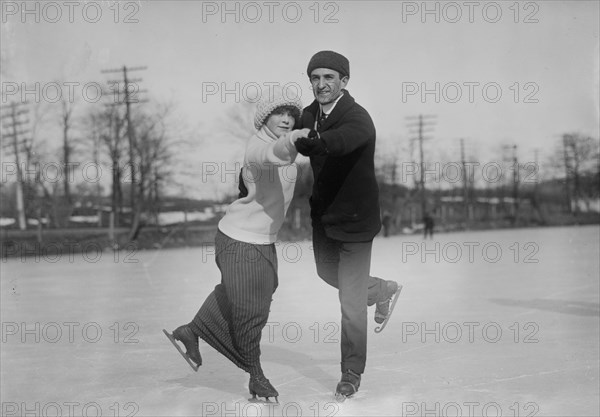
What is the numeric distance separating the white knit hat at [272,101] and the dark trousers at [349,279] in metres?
0.52

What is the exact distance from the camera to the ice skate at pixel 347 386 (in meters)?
3.22

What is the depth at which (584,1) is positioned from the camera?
19.6ft

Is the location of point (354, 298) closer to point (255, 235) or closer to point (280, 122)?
point (255, 235)

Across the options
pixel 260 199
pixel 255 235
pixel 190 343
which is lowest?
pixel 190 343

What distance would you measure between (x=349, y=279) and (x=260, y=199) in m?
0.53

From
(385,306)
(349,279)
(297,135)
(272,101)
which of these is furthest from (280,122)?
(385,306)

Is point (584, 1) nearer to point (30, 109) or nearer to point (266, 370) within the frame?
point (266, 370)

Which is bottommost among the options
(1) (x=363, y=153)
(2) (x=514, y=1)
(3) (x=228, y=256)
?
(3) (x=228, y=256)

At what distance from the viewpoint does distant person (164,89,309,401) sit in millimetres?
2986

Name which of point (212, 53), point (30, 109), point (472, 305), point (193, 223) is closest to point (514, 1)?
point (212, 53)

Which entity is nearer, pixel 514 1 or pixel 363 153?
pixel 363 153

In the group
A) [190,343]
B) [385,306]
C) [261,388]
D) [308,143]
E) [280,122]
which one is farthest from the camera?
[385,306]

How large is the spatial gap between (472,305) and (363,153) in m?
4.56

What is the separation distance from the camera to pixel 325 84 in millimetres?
3047
